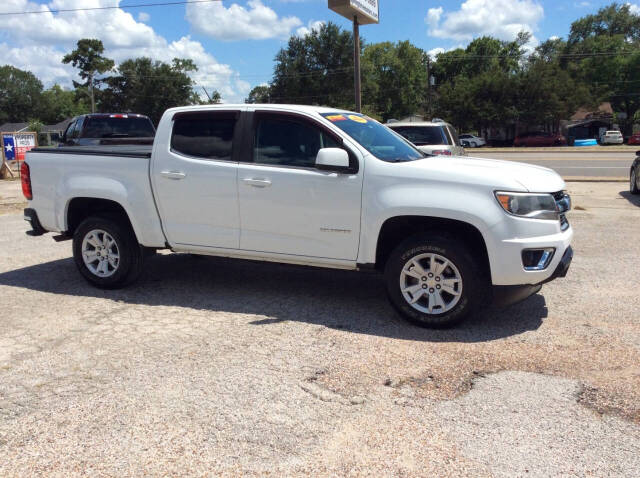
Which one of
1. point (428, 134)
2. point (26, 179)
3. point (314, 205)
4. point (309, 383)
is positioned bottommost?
point (309, 383)

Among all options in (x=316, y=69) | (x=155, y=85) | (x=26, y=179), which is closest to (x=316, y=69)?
(x=316, y=69)

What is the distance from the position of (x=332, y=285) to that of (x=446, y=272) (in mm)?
1782

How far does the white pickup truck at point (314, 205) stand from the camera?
4.68 meters

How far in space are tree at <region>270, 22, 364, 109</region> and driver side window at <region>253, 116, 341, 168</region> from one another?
6155 centimetres

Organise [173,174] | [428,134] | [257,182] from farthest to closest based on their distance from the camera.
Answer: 1. [428,134]
2. [173,174]
3. [257,182]

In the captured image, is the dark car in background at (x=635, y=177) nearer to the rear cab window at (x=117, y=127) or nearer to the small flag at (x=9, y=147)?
the rear cab window at (x=117, y=127)

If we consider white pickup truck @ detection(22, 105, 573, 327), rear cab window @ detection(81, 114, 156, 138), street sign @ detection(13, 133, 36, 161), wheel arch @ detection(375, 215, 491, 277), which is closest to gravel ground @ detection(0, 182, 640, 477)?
white pickup truck @ detection(22, 105, 573, 327)

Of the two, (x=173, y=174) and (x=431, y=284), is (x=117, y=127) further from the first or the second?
(x=431, y=284)

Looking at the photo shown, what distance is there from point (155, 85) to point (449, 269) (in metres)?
73.8

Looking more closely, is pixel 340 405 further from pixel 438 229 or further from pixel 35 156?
pixel 35 156

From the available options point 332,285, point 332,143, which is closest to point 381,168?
point 332,143

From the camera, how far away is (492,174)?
4738 millimetres

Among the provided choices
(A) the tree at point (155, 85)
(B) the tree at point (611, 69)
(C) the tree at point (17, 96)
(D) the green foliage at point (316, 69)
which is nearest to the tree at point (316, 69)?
(D) the green foliage at point (316, 69)

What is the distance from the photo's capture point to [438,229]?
16.2 feet
